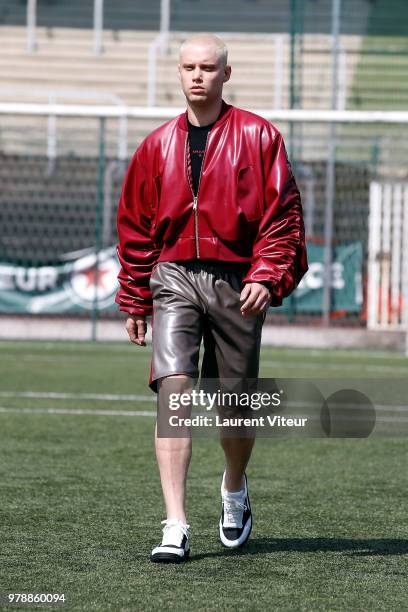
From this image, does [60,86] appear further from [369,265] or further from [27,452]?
[27,452]

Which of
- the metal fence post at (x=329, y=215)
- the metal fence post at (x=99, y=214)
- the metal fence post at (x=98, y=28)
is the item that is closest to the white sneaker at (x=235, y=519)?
the metal fence post at (x=99, y=214)

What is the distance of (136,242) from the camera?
4309 millimetres

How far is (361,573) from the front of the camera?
12.9ft

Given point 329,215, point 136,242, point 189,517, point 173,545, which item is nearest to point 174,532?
point 173,545

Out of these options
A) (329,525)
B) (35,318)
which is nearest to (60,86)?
(35,318)

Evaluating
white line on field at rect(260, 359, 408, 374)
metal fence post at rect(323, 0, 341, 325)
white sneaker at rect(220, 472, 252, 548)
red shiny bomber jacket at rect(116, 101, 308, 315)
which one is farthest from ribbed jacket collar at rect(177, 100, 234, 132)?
metal fence post at rect(323, 0, 341, 325)

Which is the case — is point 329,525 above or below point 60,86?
below

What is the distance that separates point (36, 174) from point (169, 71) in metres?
4.39

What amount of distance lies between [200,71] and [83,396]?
533cm

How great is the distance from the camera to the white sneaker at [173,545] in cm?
399

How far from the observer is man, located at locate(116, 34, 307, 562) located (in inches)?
162

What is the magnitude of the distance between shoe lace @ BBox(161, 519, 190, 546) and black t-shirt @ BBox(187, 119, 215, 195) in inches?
41.4

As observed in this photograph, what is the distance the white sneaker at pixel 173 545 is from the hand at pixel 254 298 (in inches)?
27.8

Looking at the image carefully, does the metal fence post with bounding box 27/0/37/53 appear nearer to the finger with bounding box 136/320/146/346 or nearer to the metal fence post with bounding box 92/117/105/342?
the metal fence post with bounding box 92/117/105/342
